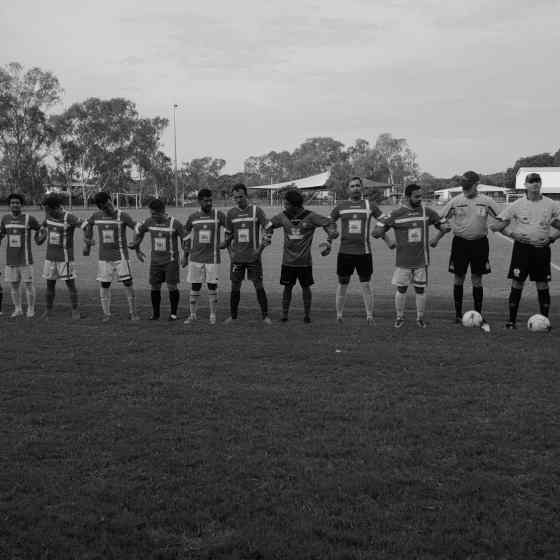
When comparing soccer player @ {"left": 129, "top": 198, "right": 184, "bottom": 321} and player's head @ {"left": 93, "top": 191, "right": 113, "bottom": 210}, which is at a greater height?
player's head @ {"left": 93, "top": 191, "right": 113, "bottom": 210}

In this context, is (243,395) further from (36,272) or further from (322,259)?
(322,259)

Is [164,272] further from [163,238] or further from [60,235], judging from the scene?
[60,235]

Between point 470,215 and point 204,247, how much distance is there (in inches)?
Answer: 150

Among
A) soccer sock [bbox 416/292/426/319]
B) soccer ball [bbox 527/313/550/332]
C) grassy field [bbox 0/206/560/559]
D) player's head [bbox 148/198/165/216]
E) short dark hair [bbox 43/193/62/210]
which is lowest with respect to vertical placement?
grassy field [bbox 0/206/560/559]

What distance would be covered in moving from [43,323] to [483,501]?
729 cm

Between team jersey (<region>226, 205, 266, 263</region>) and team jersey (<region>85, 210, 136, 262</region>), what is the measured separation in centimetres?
152

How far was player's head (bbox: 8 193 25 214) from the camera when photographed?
1038 cm

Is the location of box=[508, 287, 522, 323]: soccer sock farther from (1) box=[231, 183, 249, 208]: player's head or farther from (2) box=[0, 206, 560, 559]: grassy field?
(1) box=[231, 183, 249, 208]: player's head

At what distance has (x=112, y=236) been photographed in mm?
10141

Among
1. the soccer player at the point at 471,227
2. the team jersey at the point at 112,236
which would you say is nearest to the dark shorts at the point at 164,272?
the team jersey at the point at 112,236

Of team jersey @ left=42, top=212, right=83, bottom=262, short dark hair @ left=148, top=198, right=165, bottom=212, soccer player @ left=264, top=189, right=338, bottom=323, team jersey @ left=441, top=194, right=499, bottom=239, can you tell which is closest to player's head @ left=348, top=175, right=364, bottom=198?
soccer player @ left=264, top=189, right=338, bottom=323

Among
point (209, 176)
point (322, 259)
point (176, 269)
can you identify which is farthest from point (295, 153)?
point (176, 269)

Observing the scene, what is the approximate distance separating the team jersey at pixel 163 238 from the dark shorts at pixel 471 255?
4.02 meters

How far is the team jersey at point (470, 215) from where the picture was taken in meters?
9.15
